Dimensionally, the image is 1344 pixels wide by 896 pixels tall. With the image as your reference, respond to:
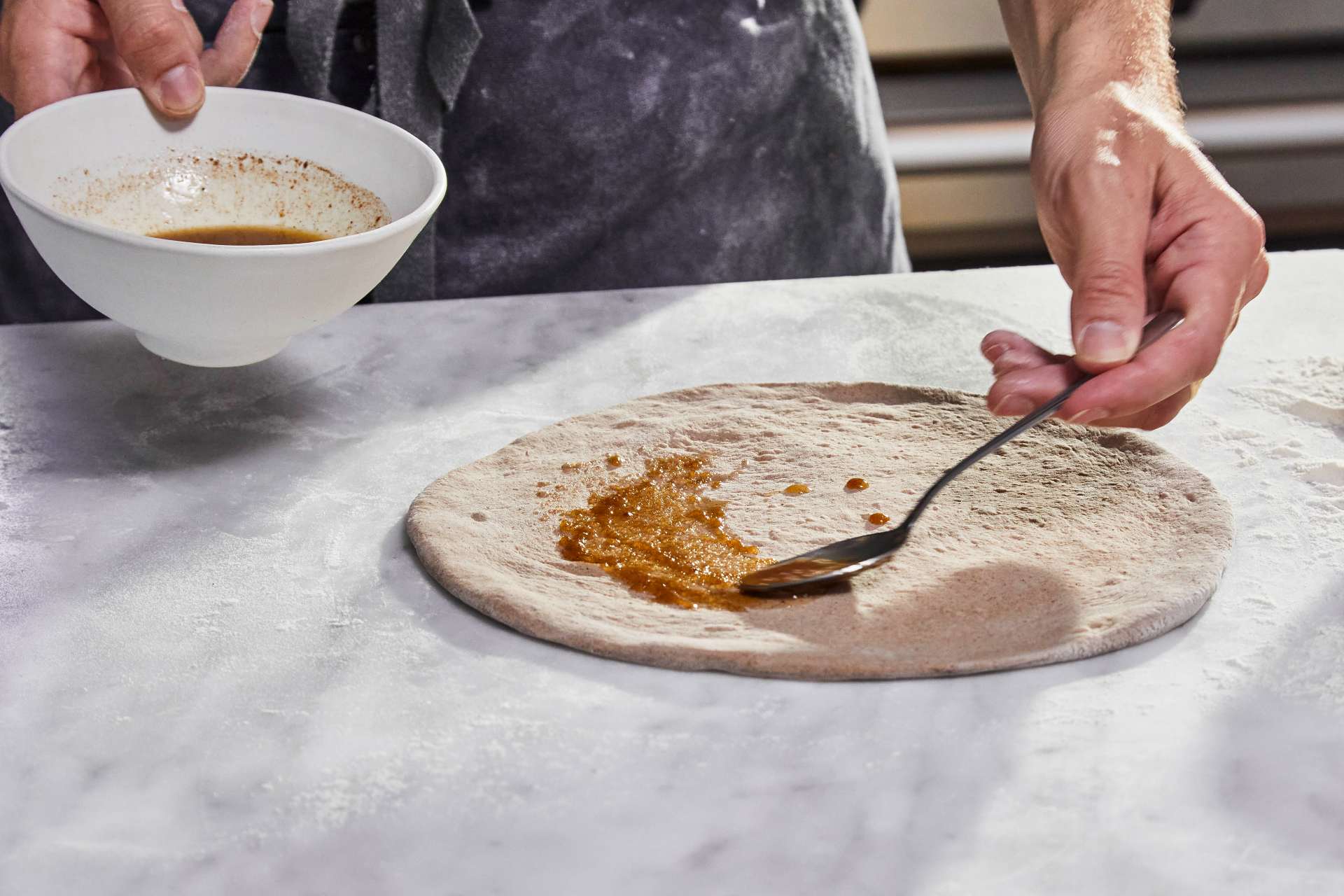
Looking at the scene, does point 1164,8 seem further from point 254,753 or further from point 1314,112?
point 1314,112

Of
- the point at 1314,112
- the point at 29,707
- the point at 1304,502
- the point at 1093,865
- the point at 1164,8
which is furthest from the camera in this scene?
the point at 1314,112

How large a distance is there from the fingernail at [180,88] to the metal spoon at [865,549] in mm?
632

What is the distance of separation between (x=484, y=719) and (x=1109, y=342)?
52cm

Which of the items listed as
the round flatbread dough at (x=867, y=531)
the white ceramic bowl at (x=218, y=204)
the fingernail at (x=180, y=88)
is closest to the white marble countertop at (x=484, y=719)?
the round flatbread dough at (x=867, y=531)

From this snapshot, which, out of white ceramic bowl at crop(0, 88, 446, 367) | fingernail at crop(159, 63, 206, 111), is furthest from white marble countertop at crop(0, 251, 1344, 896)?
fingernail at crop(159, 63, 206, 111)

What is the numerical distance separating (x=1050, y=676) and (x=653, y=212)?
82cm

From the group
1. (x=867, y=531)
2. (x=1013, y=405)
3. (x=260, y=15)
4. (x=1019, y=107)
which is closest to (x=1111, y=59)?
(x=1013, y=405)

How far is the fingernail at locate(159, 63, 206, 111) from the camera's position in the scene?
1.09 m

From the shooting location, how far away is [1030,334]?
4.40 feet

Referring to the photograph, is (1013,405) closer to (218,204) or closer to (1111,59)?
(1111,59)

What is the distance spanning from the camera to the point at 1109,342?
36.8 inches

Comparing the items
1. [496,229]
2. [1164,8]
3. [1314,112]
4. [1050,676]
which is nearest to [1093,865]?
[1050,676]

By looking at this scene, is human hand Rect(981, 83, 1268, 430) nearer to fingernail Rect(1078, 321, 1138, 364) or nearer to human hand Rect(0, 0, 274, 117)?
fingernail Rect(1078, 321, 1138, 364)

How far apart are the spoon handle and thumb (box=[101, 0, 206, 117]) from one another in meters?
0.71
